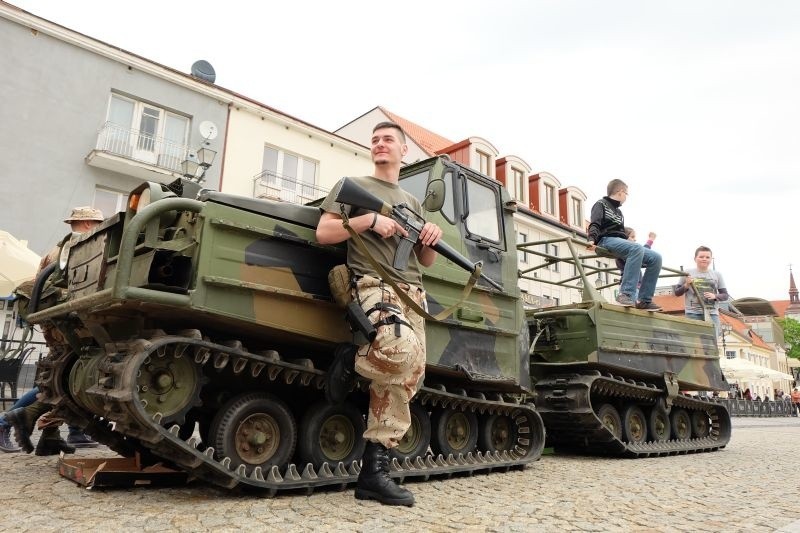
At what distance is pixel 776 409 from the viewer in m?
29.1

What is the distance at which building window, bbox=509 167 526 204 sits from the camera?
91.9 feet

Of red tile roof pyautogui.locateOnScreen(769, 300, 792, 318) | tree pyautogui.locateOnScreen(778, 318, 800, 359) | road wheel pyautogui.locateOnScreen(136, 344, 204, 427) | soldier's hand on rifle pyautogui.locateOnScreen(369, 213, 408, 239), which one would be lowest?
road wheel pyautogui.locateOnScreen(136, 344, 204, 427)

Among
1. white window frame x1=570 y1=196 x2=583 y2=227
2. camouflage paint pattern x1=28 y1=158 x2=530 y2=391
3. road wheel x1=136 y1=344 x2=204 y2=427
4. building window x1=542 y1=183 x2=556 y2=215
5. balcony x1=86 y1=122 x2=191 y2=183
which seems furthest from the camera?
white window frame x1=570 y1=196 x2=583 y2=227

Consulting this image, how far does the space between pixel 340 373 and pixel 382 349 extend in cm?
41

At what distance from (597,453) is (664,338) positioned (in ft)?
5.90

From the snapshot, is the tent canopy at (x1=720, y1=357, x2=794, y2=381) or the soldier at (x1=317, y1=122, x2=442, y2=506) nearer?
the soldier at (x1=317, y1=122, x2=442, y2=506)

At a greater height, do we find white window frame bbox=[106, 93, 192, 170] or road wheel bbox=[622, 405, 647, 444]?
white window frame bbox=[106, 93, 192, 170]

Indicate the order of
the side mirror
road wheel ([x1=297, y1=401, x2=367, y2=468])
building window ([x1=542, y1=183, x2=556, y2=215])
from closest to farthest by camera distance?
1. road wheel ([x1=297, y1=401, x2=367, y2=468])
2. the side mirror
3. building window ([x1=542, y1=183, x2=556, y2=215])

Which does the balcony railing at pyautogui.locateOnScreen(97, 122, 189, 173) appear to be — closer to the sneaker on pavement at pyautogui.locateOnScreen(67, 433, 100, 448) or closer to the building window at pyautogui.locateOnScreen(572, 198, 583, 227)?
the sneaker on pavement at pyautogui.locateOnScreen(67, 433, 100, 448)

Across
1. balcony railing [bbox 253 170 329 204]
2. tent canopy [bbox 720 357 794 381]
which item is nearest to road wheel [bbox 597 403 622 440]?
balcony railing [bbox 253 170 329 204]

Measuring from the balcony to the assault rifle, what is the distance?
46.5ft

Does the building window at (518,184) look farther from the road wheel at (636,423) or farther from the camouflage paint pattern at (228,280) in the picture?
the camouflage paint pattern at (228,280)

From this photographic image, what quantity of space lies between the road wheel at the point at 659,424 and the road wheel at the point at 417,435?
4369 mm

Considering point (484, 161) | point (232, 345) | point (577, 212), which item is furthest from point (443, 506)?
point (577, 212)
